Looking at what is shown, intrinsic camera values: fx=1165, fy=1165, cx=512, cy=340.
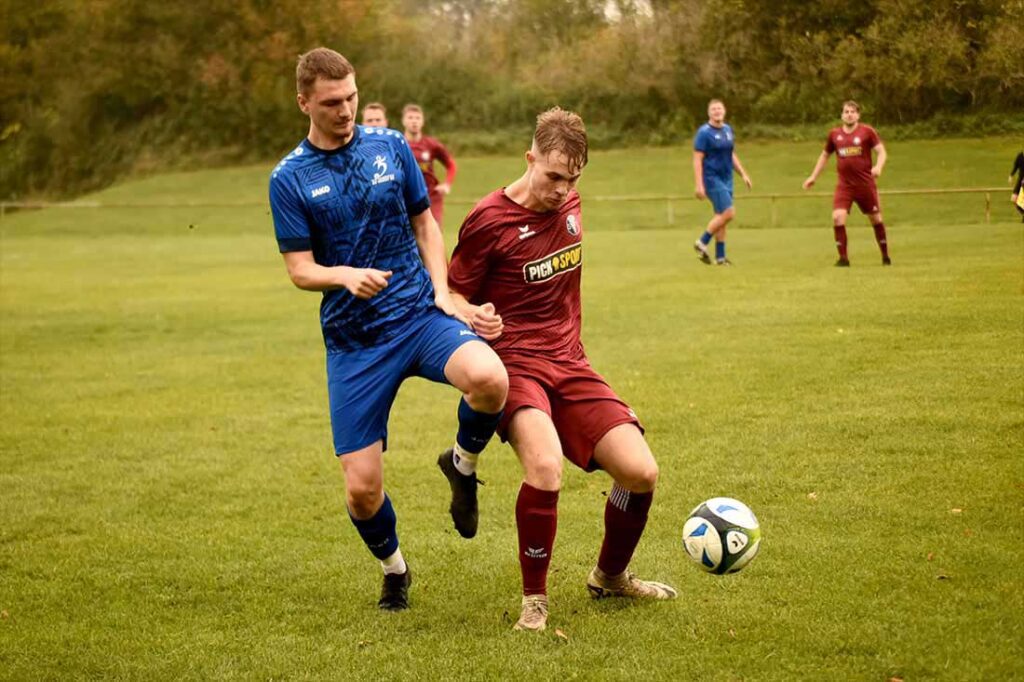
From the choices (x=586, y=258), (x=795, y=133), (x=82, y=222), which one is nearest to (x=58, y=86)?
(x=82, y=222)

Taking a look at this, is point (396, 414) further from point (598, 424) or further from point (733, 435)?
point (598, 424)

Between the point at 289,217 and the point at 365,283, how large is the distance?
487mm

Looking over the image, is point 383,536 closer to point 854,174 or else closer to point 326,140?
point 326,140

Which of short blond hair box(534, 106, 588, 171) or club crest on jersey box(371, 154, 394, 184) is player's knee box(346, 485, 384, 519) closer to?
club crest on jersey box(371, 154, 394, 184)

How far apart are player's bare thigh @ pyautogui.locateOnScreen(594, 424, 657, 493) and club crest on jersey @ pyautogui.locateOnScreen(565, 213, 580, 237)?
2.88ft

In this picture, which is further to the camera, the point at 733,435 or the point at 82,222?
the point at 82,222

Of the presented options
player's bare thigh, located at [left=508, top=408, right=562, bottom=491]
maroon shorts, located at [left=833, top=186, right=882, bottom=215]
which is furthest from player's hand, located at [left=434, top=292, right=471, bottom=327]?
maroon shorts, located at [left=833, top=186, right=882, bottom=215]

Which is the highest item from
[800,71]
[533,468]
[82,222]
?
[800,71]

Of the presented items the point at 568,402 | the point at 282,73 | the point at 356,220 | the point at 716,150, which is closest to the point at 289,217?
the point at 356,220

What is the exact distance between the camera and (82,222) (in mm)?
38688

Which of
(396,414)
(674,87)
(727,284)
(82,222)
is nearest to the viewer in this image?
(396,414)

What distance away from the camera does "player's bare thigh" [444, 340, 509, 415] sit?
4.50 meters

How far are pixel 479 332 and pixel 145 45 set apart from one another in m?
48.6

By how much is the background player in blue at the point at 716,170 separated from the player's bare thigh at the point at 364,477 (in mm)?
12995
